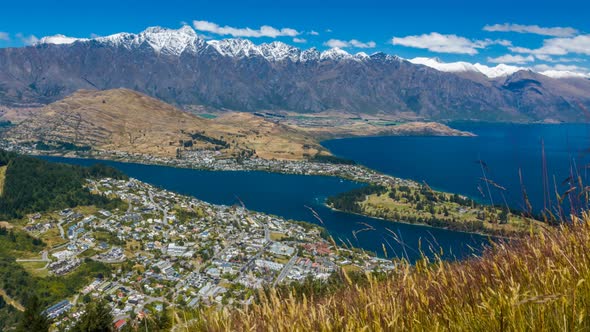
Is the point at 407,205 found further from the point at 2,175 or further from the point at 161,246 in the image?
the point at 2,175

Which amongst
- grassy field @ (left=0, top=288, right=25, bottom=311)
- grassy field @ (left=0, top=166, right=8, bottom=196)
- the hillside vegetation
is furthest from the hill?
grassy field @ (left=0, top=288, right=25, bottom=311)

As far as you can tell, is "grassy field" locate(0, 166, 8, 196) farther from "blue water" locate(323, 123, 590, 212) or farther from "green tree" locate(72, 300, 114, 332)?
"blue water" locate(323, 123, 590, 212)

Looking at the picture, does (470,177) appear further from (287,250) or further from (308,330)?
(308,330)

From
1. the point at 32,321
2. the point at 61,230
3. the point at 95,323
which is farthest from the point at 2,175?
the point at 95,323

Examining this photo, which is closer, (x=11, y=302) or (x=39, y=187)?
(x=11, y=302)

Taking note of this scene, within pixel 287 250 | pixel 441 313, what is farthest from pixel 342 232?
pixel 441 313

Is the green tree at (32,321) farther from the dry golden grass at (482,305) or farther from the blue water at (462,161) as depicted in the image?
the blue water at (462,161)
